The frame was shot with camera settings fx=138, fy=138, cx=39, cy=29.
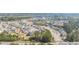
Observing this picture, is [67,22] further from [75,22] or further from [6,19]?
[6,19]
